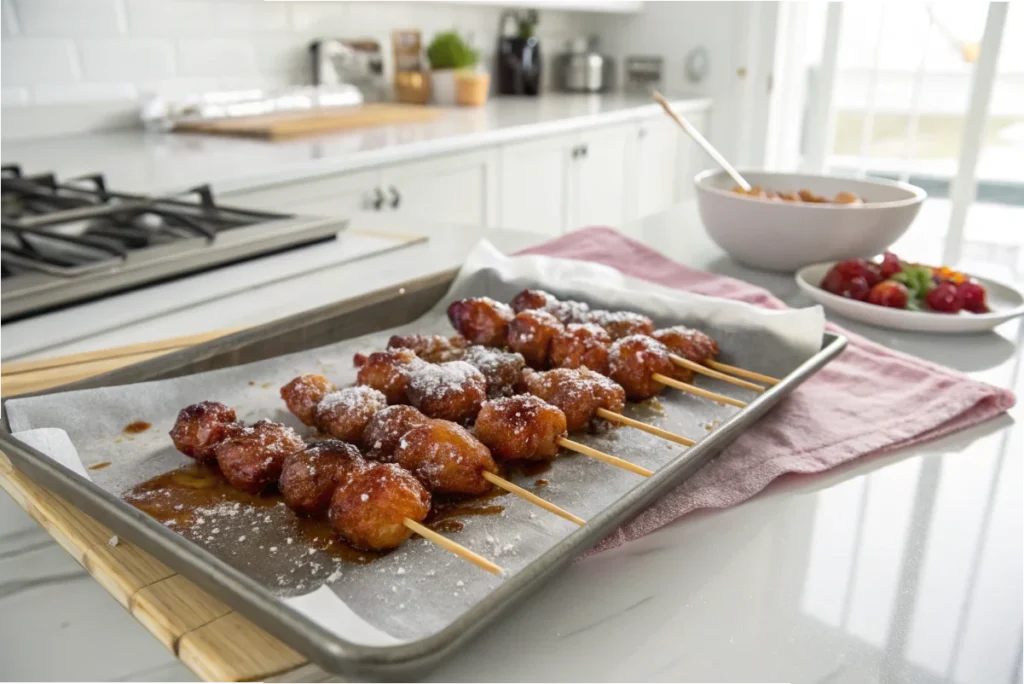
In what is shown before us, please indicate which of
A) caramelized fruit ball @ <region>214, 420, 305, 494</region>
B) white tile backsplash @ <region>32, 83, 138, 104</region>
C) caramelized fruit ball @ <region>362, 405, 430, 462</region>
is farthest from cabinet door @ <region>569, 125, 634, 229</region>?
caramelized fruit ball @ <region>214, 420, 305, 494</region>

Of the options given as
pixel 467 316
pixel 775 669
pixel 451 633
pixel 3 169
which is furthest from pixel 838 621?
pixel 3 169

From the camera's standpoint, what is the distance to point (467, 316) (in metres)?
1.16

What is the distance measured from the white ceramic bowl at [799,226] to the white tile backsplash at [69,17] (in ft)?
6.58

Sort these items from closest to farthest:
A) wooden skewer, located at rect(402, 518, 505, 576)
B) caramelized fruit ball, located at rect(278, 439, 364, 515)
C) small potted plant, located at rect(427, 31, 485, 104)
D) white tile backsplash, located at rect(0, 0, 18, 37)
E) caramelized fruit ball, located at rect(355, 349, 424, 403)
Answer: wooden skewer, located at rect(402, 518, 505, 576), caramelized fruit ball, located at rect(278, 439, 364, 515), caramelized fruit ball, located at rect(355, 349, 424, 403), white tile backsplash, located at rect(0, 0, 18, 37), small potted plant, located at rect(427, 31, 485, 104)

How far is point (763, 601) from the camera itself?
2.08 feet

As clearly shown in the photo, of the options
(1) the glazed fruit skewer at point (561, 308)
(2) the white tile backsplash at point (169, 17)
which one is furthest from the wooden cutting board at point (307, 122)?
(1) the glazed fruit skewer at point (561, 308)

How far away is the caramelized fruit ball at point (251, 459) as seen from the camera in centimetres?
76

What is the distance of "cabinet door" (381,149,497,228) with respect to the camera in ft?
8.30

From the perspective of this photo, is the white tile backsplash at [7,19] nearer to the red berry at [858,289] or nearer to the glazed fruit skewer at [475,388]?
the glazed fruit skewer at [475,388]

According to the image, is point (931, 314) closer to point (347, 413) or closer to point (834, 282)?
point (834, 282)

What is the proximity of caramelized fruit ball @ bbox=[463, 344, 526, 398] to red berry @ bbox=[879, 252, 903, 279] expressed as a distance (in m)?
0.67

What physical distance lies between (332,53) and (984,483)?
3.01 metres

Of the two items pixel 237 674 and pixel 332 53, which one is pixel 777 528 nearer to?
pixel 237 674

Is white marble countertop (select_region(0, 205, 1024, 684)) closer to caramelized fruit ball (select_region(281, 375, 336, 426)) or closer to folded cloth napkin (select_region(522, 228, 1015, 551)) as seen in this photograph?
folded cloth napkin (select_region(522, 228, 1015, 551))
